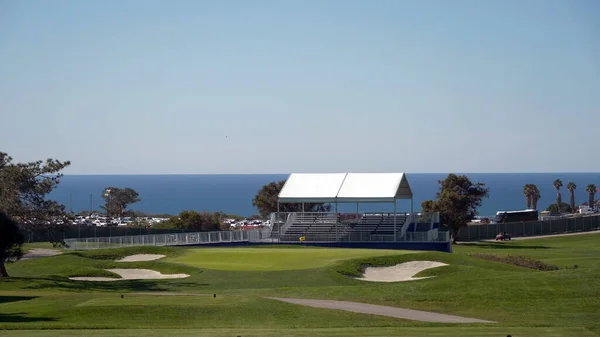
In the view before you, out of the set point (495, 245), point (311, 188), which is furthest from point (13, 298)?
point (495, 245)

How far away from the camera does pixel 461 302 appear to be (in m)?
29.4

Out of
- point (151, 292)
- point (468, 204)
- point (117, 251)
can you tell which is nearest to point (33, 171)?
point (117, 251)

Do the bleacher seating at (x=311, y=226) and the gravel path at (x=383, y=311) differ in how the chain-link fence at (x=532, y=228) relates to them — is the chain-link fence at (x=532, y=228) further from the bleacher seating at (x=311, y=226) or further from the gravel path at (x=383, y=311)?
the gravel path at (x=383, y=311)

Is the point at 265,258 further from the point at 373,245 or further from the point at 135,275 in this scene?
the point at 373,245

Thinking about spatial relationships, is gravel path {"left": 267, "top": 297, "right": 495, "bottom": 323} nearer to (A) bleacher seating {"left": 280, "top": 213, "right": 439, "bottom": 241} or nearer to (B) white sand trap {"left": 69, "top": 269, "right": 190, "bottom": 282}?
(B) white sand trap {"left": 69, "top": 269, "right": 190, "bottom": 282}

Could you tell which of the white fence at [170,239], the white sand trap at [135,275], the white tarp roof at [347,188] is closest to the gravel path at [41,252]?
the white fence at [170,239]

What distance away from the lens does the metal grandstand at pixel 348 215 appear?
62906mm

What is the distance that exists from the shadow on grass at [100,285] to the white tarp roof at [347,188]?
27.3 metres

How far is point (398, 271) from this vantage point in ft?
142

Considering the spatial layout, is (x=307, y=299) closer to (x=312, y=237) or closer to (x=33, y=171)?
(x=33, y=171)

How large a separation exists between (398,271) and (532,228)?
52683mm

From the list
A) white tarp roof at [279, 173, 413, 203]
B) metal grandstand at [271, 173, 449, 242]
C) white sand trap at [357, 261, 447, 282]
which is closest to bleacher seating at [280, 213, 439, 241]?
metal grandstand at [271, 173, 449, 242]

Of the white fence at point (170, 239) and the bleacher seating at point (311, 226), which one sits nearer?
the white fence at point (170, 239)

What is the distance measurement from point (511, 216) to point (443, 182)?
2087cm
